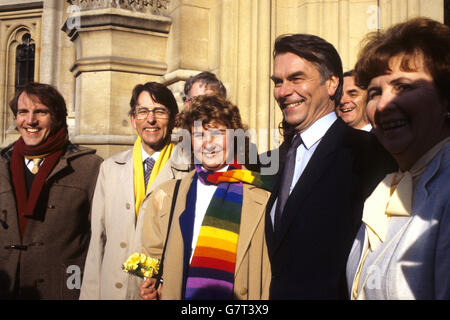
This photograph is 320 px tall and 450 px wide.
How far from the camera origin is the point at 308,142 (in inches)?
75.6

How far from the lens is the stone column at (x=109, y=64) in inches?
173

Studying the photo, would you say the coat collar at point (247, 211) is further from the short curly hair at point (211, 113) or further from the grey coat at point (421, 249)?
the grey coat at point (421, 249)

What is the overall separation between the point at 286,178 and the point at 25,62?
7328 millimetres

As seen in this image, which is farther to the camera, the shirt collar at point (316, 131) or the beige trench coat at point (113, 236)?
the beige trench coat at point (113, 236)

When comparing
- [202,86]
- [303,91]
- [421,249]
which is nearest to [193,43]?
[202,86]

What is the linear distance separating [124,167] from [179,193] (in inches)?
23.9

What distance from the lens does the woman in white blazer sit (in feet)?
4.00

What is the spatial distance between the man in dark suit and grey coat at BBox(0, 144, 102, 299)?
1.28 metres

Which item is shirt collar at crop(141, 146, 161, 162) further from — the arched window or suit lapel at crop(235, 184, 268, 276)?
the arched window

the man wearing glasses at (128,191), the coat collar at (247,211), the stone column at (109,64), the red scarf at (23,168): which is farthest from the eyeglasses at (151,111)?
the stone column at (109,64)

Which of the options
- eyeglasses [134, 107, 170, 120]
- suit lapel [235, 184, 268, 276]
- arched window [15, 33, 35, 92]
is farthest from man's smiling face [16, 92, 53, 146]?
arched window [15, 33, 35, 92]

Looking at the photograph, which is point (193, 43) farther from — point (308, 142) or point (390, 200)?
point (390, 200)
